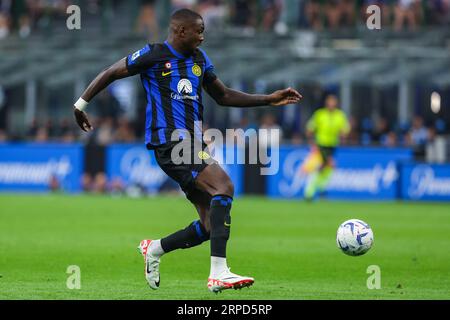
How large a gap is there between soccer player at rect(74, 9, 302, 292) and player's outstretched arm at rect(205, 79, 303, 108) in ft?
0.16

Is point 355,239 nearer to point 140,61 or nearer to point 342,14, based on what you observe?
point 140,61

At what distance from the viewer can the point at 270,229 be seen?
57.8 feet

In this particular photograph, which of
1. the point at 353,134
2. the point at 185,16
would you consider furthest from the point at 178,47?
the point at 353,134

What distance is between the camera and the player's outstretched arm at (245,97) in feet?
32.6

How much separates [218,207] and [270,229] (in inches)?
330

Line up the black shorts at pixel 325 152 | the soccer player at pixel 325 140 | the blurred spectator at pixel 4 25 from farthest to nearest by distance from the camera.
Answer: the blurred spectator at pixel 4 25
the black shorts at pixel 325 152
the soccer player at pixel 325 140

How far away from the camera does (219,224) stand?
9.28m

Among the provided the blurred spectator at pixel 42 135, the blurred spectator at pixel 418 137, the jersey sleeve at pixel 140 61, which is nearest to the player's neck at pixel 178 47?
the jersey sleeve at pixel 140 61

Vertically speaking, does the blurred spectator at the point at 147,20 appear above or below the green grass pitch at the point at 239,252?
above

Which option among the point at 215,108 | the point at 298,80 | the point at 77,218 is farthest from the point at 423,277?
the point at 215,108

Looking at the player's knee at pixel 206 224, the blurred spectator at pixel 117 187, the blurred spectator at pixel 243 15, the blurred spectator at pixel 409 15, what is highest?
the blurred spectator at pixel 243 15

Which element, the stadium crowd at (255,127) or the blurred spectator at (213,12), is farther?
the blurred spectator at (213,12)

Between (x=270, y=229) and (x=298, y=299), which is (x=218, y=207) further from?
(x=270, y=229)

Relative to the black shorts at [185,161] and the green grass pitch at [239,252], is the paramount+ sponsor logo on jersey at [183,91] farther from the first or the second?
the green grass pitch at [239,252]
